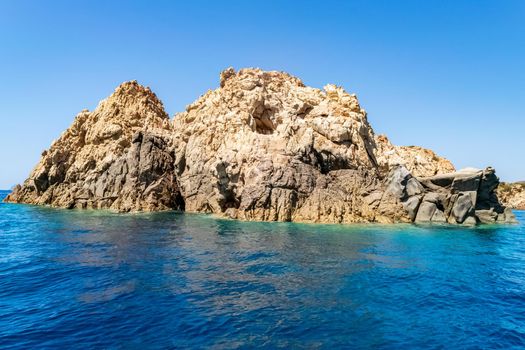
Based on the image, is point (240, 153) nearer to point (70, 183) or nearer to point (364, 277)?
point (364, 277)

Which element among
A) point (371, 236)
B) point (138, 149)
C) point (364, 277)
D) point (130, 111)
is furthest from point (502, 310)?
point (130, 111)

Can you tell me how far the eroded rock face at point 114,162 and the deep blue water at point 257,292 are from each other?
26887 mm

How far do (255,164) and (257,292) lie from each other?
31.8m

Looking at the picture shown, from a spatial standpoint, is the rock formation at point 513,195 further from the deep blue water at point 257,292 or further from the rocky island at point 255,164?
the deep blue water at point 257,292

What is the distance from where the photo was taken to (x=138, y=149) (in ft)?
201

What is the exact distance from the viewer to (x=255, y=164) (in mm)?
47625

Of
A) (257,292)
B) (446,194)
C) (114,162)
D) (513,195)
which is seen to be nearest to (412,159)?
(446,194)

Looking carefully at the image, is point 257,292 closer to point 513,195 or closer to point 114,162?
point 114,162

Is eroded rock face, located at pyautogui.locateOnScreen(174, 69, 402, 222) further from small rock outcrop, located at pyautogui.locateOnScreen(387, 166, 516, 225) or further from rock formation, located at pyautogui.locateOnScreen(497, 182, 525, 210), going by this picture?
rock formation, located at pyautogui.locateOnScreen(497, 182, 525, 210)

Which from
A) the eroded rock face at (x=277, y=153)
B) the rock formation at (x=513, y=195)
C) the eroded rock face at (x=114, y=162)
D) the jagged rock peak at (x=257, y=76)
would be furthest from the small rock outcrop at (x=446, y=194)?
the rock formation at (x=513, y=195)

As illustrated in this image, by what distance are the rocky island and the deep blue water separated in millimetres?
13726

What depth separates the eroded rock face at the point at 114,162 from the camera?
192 feet

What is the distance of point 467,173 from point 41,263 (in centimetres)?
4995

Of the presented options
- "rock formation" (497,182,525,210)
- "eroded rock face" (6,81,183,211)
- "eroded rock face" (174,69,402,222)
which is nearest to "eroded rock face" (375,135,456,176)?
"eroded rock face" (174,69,402,222)
